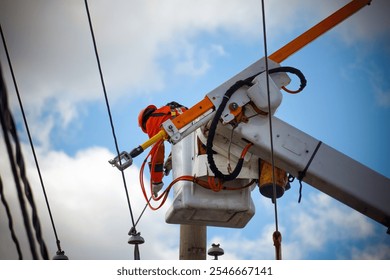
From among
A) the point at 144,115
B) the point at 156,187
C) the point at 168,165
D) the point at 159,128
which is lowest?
the point at 156,187

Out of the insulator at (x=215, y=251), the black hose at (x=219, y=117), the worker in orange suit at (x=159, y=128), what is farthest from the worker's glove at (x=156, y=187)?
the black hose at (x=219, y=117)

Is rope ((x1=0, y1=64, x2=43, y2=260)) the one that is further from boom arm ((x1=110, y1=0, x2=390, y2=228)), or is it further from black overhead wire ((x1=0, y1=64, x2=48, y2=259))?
boom arm ((x1=110, y1=0, x2=390, y2=228))

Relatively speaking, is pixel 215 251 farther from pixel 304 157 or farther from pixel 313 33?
pixel 313 33

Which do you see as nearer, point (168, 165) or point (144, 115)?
point (168, 165)

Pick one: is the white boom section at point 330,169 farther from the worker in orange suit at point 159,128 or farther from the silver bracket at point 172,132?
the worker in orange suit at point 159,128

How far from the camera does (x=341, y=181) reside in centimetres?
566

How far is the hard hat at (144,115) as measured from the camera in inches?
277

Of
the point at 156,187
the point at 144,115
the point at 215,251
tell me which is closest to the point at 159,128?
the point at 144,115

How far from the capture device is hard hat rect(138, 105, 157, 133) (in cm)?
704

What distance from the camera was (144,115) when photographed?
704cm

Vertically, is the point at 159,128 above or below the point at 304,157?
above
